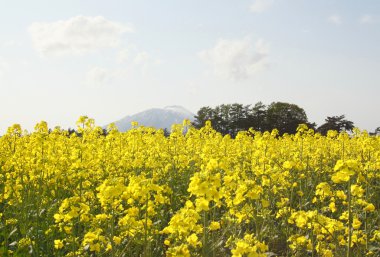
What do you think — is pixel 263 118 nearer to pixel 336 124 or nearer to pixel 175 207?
pixel 336 124

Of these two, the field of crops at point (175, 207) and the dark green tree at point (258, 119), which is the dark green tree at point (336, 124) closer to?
the dark green tree at point (258, 119)

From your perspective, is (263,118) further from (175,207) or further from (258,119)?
(175,207)

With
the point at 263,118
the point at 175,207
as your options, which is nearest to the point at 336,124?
the point at 263,118

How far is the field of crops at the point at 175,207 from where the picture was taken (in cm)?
338

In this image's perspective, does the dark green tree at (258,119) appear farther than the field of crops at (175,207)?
Yes

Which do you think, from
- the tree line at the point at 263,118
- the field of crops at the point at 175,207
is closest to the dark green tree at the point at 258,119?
the tree line at the point at 263,118

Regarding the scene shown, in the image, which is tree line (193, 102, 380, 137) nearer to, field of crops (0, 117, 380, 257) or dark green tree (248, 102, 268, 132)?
dark green tree (248, 102, 268, 132)

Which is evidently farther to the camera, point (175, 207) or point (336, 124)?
point (336, 124)

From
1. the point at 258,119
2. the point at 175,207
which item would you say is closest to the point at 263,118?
the point at 258,119

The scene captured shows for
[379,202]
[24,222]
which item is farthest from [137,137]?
[379,202]

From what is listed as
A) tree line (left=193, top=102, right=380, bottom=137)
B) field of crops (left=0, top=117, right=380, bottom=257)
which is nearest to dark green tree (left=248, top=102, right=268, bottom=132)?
tree line (left=193, top=102, right=380, bottom=137)

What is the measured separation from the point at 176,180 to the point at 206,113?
4686cm

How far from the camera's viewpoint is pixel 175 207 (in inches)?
265

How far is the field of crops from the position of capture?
338 cm
